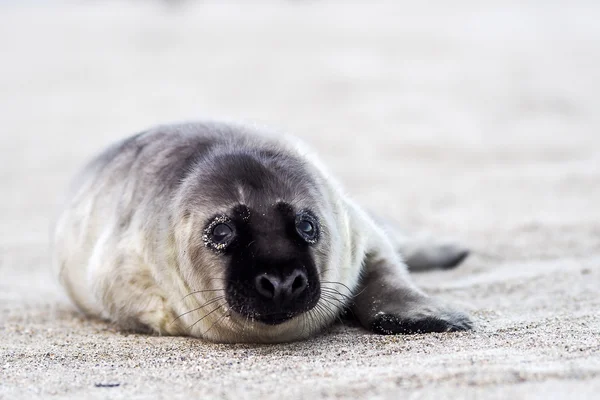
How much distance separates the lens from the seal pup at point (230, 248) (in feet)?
11.9

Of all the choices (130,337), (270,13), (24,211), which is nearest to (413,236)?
(130,337)

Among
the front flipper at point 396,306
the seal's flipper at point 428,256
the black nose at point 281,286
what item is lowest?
the seal's flipper at point 428,256

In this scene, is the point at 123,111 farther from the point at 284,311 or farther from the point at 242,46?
the point at 284,311

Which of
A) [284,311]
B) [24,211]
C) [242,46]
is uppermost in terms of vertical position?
[242,46]

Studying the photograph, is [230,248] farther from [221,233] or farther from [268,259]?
[268,259]

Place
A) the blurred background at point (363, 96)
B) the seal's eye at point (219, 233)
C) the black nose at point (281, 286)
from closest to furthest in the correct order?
the black nose at point (281, 286)
the seal's eye at point (219, 233)
the blurred background at point (363, 96)

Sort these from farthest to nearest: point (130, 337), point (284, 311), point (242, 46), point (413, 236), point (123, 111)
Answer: point (242, 46) → point (123, 111) → point (413, 236) → point (130, 337) → point (284, 311)

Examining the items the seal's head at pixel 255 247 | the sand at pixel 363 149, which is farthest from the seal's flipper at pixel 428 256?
the seal's head at pixel 255 247

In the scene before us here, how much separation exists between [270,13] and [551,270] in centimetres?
1315

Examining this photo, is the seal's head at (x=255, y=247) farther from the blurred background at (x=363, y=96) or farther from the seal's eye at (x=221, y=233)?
the blurred background at (x=363, y=96)

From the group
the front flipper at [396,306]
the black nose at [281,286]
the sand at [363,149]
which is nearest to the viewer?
the sand at [363,149]

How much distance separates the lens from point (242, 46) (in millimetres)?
15781

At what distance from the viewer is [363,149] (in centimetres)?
1080

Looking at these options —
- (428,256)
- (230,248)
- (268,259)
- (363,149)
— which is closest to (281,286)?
(268,259)
